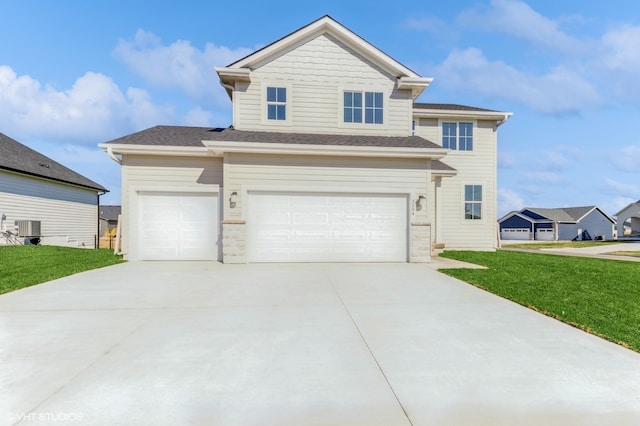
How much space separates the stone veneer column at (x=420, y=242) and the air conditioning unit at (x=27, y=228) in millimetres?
19332

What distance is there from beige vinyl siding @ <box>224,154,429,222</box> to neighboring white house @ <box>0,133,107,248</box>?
14.0 m

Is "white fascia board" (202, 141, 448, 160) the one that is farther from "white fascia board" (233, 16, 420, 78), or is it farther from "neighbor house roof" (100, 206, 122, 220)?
"neighbor house roof" (100, 206, 122, 220)

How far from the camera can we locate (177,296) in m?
6.15

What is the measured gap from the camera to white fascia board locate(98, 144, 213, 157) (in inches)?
421

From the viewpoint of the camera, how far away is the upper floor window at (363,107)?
39.8ft

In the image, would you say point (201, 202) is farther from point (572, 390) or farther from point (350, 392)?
point (572, 390)

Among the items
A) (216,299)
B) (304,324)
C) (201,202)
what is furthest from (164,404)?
(201,202)

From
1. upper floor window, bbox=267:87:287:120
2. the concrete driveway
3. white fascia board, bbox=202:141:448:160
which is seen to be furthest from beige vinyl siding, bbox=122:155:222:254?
the concrete driveway

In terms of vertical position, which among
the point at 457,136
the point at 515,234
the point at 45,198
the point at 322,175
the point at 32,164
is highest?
the point at 457,136

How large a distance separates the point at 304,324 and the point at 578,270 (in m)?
9.51

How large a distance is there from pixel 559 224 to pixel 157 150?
47.5 metres

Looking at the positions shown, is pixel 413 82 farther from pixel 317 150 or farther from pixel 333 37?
pixel 317 150

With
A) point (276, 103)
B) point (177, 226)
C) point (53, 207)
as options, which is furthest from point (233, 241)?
point (53, 207)

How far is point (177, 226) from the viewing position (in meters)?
11.1
